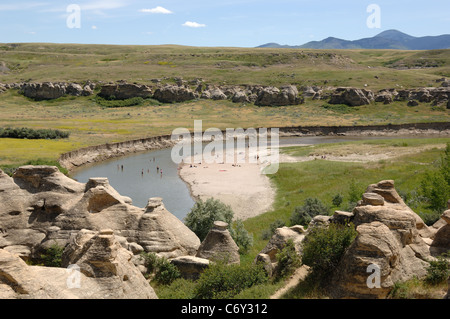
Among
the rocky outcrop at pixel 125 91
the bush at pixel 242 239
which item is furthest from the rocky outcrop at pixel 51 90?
the bush at pixel 242 239

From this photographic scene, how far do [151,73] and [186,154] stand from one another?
98.4m

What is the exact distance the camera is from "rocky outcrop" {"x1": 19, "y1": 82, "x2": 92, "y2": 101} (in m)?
143

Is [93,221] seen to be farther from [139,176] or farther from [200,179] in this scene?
[139,176]

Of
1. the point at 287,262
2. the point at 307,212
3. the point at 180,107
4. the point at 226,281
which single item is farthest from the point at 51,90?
the point at 287,262

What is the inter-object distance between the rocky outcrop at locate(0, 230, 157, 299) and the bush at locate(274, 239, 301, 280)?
20.3 feet

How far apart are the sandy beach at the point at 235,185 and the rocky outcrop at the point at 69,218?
63.5 feet

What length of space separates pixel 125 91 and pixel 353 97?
75.5 metres

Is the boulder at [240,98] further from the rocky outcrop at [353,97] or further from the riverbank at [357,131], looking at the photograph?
the riverbank at [357,131]

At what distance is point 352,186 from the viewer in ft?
132

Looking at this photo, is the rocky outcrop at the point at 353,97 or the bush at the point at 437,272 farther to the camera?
the rocky outcrop at the point at 353,97

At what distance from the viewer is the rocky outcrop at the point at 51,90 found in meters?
143

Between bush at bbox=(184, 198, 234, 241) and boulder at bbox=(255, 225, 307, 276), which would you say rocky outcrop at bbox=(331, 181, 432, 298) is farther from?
bush at bbox=(184, 198, 234, 241)

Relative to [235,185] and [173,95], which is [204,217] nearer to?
[235,185]
